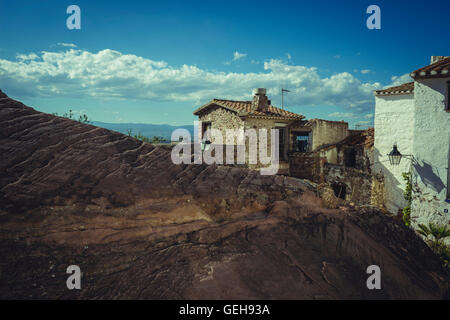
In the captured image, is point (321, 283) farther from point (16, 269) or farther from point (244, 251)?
point (16, 269)

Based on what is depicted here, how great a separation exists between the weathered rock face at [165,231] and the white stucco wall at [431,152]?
26.8 ft

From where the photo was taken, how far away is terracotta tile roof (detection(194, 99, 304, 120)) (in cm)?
1484

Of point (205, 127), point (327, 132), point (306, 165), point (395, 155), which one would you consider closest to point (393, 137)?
point (395, 155)

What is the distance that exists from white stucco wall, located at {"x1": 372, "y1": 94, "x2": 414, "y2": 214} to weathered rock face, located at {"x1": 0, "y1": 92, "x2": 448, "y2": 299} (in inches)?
476

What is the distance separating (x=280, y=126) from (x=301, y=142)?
98.8 inches

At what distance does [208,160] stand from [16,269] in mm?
1812

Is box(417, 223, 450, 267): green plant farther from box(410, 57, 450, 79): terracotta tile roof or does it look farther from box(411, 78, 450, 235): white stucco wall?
box(410, 57, 450, 79): terracotta tile roof

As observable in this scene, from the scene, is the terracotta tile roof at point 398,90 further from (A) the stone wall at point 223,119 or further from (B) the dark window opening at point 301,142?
(A) the stone wall at point 223,119

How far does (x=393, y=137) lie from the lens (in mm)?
13297

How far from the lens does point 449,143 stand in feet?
28.5

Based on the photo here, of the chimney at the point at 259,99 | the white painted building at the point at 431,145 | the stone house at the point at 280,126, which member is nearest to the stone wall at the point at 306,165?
the stone house at the point at 280,126

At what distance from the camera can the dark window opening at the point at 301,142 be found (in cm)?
1703

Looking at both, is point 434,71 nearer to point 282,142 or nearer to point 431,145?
point 431,145

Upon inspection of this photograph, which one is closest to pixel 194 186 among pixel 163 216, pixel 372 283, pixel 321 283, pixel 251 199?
pixel 163 216
